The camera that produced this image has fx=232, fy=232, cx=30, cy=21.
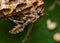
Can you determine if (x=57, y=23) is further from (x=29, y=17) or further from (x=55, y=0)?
(x=29, y=17)

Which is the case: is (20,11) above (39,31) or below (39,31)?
above

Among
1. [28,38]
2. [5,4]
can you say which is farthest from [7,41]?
[5,4]

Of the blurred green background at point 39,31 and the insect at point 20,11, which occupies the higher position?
the insect at point 20,11

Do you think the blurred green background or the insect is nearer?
the insect

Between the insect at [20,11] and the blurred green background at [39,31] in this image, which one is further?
the blurred green background at [39,31]

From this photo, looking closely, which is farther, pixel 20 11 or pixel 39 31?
pixel 39 31
